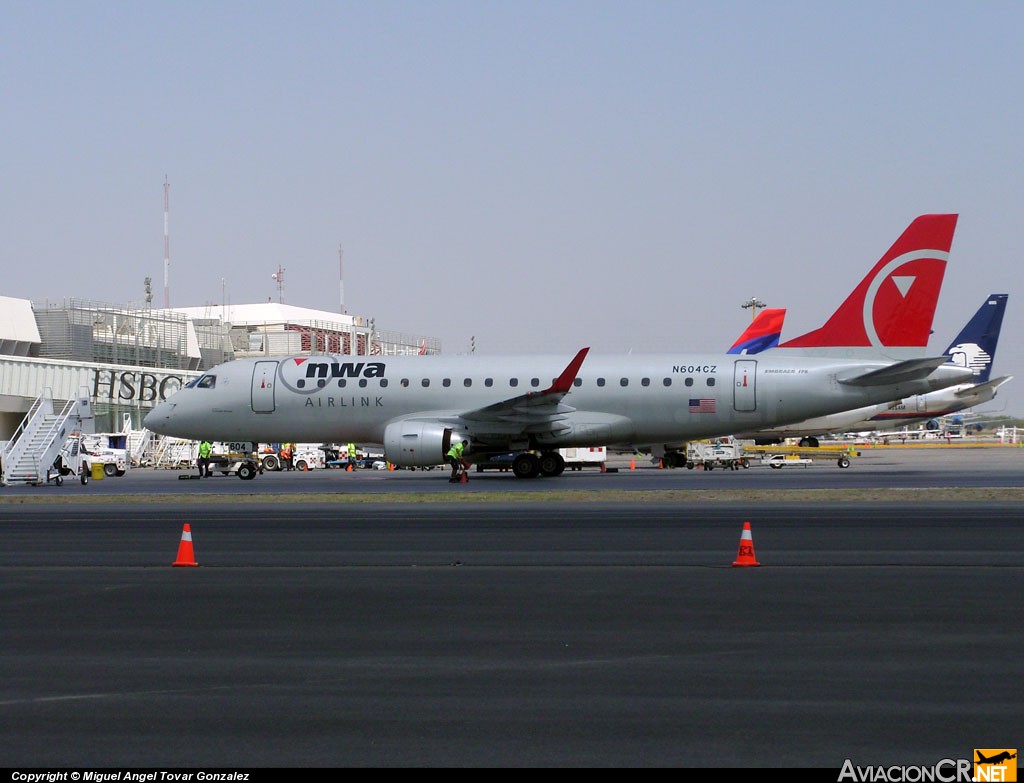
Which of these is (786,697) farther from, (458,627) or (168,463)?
(168,463)

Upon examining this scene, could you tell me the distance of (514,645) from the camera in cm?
983

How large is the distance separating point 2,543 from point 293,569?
6.63 m

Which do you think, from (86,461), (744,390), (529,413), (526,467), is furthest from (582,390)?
(86,461)

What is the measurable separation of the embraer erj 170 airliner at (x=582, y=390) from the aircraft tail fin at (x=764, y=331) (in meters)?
18.9

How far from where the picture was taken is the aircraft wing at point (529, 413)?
37.4 meters

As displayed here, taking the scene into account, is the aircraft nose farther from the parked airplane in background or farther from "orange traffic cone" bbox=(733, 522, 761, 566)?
"orange traffic cone" bbox=(733, 522, 761, 566)

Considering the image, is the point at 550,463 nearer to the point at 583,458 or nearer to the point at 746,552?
the point at 583,458

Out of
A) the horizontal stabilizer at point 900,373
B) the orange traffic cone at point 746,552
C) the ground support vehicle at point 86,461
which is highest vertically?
the horizontal stabilizer at point 900,373

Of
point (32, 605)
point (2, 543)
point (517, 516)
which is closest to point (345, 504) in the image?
point (517, 516)

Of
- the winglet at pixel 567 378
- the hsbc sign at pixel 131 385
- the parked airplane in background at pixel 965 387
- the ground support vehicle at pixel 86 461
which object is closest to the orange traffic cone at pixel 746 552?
the winglet at pixel 567 378

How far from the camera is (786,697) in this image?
25.6 feet

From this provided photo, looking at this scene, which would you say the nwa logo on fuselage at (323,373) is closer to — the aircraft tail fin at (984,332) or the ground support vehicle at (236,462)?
the ground support vehicle at (236,462)

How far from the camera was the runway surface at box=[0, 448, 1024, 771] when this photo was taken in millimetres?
6754

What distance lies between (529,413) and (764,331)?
79.9 feet
